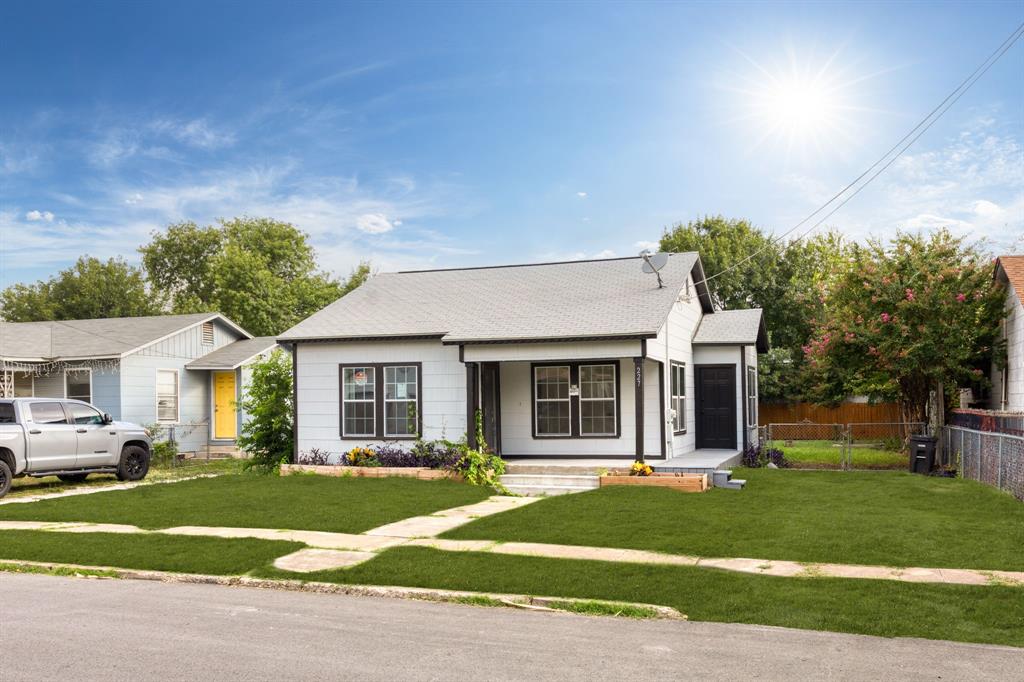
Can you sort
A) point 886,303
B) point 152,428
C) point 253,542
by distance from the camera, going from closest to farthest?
1. point 253,542
2. point 886,303
3. point 152,428

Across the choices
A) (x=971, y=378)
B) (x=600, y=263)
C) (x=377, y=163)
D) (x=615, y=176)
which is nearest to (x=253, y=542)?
(x=600, y=263)

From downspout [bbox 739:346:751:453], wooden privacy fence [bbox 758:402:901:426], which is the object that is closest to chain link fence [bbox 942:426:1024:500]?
downspout [bbox 739:346:751:453]

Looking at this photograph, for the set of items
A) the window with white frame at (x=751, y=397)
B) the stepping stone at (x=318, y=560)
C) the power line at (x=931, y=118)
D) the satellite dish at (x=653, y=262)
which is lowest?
the stepping stone at (x=318, y=560)

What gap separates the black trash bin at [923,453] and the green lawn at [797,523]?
2793mm

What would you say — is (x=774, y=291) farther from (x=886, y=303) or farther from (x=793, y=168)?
(x=886, y=303)

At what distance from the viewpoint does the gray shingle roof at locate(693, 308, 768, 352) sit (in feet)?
69.1

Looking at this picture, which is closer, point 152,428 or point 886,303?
point 886,303

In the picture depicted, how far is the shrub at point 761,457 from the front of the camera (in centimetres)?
2048

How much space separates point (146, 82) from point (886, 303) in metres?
22.8

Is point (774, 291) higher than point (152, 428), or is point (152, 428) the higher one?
point (774, 291)

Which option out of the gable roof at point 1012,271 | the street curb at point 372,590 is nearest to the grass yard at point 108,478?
the street curb at point 372,590

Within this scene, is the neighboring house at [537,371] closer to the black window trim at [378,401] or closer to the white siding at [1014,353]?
the black window trim at [378,401]

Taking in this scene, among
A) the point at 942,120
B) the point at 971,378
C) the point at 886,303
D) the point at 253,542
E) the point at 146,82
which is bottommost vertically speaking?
the point at 253,542

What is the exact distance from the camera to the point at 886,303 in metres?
21.0
